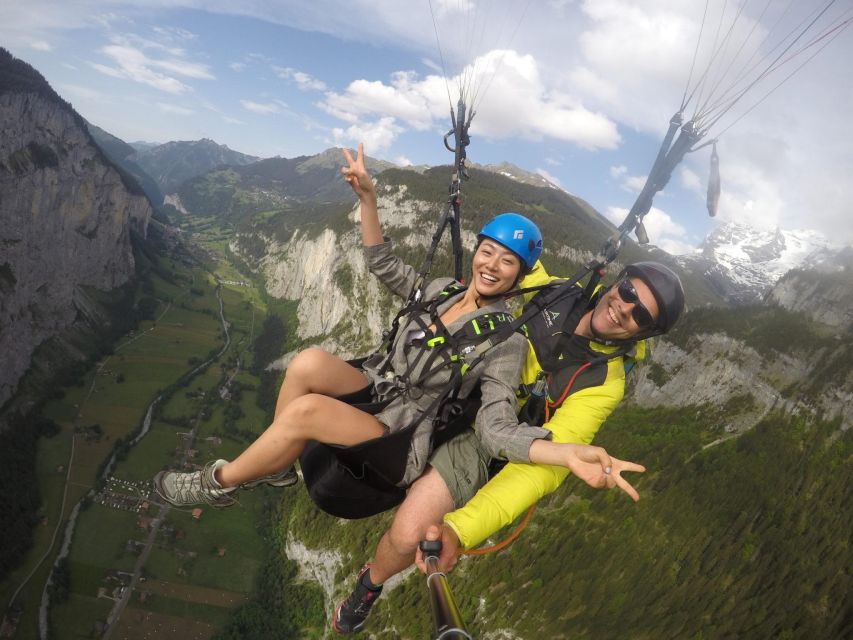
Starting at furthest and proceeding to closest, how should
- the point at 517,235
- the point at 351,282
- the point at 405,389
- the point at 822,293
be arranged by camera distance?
the point at 351,282, the point at 822,293, the point at 517,235, the point at 405,389

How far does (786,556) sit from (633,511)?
1392cm

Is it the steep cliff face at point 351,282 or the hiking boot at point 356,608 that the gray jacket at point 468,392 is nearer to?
the hiking boot at point 356,608

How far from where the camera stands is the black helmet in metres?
4.39

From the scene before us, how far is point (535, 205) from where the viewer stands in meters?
147

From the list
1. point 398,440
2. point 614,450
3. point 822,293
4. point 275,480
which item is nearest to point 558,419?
point 398,440

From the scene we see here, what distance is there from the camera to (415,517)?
4023 millimetres

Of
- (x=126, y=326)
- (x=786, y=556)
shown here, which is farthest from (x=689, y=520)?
(x=126, y=326)

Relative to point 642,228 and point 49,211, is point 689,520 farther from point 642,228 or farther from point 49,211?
point 49,211

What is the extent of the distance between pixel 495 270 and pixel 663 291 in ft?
5.45

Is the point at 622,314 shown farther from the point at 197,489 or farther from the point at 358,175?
the point at 197,489

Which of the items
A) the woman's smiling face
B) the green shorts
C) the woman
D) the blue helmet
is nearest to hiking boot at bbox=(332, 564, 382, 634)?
the woman

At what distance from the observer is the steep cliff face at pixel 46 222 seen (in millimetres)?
78375

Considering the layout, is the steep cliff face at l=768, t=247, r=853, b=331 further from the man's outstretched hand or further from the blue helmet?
the man's outstretched hand

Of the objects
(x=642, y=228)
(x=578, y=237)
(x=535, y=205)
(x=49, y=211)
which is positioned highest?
(x=535, y=205)
